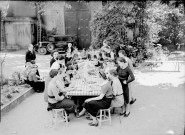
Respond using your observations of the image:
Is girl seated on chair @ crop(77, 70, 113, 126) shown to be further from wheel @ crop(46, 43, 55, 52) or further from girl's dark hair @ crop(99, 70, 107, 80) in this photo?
wheel @ crop(46, 43, 55, 52)

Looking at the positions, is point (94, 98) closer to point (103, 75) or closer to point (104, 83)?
point (104, 83)

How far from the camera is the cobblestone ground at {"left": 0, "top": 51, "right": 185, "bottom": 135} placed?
21.2 feet

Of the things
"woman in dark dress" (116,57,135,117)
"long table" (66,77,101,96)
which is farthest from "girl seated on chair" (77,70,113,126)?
"woman in dark dress" (116,57,135,117)

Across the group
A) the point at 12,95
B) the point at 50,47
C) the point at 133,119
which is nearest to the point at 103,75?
the point at 133,119

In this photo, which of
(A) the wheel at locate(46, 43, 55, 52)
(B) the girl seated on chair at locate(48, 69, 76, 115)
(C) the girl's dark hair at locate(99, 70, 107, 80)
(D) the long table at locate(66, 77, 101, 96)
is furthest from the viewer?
(A) the wheel at locate(46, 43, 55, 52)

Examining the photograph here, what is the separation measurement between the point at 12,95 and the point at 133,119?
12.9 feet

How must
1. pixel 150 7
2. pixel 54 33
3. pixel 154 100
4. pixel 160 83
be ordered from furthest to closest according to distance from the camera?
pixel 54 33 < pixel 150 7 < pixel 160 83 < pixel 154 100

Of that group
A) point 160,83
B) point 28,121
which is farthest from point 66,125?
point 160,83

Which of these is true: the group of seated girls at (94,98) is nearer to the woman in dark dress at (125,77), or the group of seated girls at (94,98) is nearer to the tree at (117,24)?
the woman in dark dress at (125,77)

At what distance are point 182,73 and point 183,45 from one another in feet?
24.4

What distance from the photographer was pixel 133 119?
23.5 ft

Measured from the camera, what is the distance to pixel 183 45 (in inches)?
768

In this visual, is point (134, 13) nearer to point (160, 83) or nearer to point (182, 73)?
point (182, 73)

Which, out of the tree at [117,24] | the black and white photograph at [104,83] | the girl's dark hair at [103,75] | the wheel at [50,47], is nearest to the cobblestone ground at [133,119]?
the black and white photograph at [104,83]
